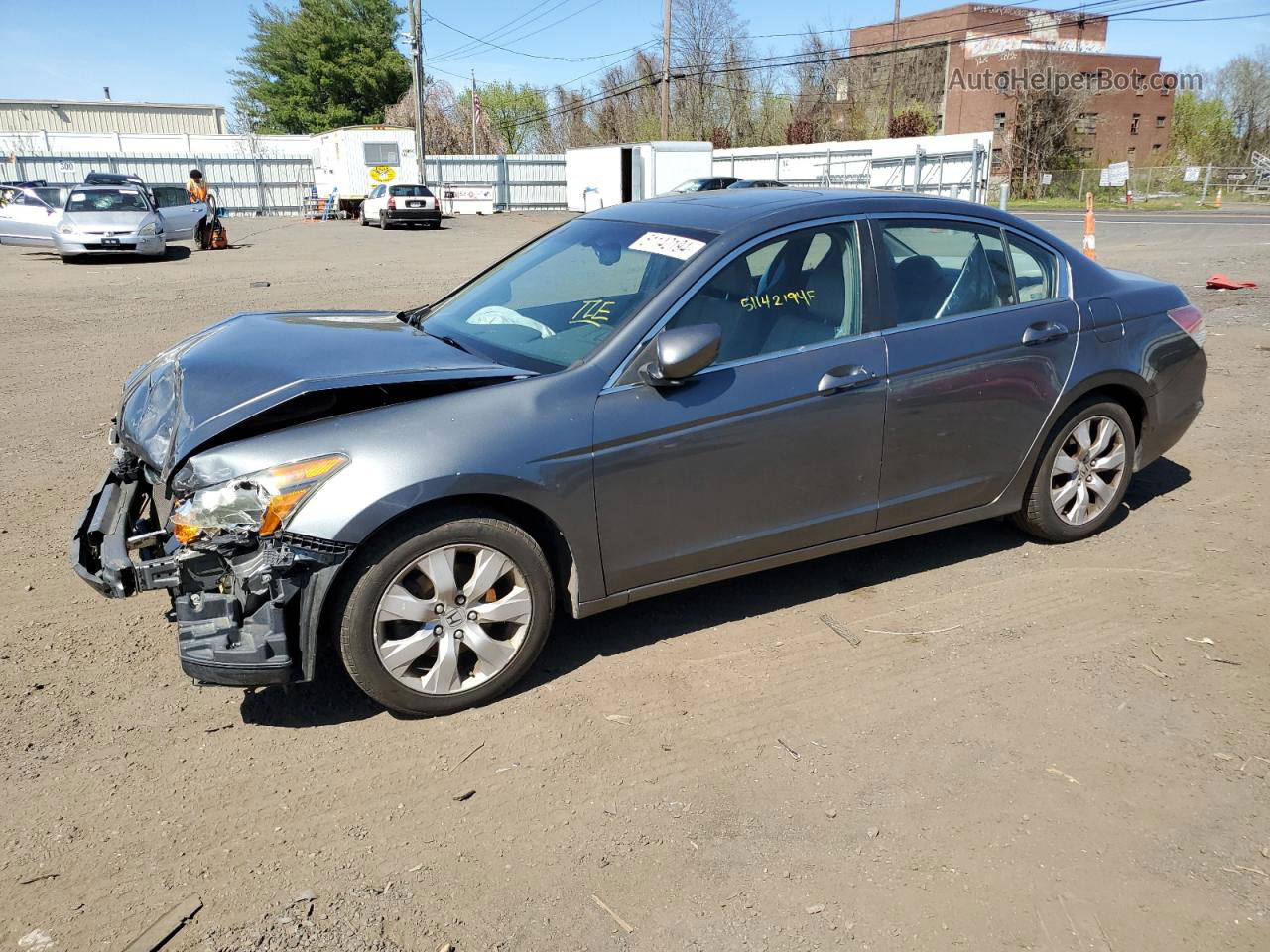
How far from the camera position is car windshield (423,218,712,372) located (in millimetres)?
3920

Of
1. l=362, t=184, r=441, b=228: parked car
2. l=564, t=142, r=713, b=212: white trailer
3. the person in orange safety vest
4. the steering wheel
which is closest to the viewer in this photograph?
the steering wheel

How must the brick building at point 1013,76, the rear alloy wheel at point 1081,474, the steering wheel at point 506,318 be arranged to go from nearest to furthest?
the steering wheel at point 506,318 < the rear alloy wheel at point 1081,474 < the brick building at point 1013,76

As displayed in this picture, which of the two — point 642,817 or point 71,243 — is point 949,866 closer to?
point 642,817

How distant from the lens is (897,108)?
210 feet

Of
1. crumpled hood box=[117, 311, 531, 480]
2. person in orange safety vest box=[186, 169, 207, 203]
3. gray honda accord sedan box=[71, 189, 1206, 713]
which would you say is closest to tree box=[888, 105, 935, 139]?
person in orange safety vest box=[186, 169, 207, 203]

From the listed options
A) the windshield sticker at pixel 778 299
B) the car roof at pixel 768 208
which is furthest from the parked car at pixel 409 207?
the windshield sticker at pixel 778 299

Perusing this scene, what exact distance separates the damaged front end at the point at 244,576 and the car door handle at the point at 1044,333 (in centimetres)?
316

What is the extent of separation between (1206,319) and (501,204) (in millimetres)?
36770

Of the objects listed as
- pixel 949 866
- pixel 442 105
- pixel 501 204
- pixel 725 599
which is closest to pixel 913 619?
pixel 725 599

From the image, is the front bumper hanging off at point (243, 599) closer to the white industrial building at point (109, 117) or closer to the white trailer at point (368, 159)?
the white trailer at point (368, 159)

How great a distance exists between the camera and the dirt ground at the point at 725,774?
267 cm

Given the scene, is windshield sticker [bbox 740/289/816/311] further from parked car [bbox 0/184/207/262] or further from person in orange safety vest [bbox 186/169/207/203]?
person in orange safety vest [bbox 186/169/207/203]

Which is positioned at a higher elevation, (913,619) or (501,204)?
(501,204)

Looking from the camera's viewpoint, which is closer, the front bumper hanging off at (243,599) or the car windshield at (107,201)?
the front bumper hanging off at (243,599)
